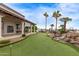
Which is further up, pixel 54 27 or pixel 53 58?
pixel 54 27

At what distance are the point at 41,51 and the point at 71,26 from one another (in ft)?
4.29

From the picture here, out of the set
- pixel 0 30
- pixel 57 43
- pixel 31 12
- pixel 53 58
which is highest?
pixel 31 12

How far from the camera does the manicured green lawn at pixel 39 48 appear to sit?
261 inches

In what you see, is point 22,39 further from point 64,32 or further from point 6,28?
point 64,32

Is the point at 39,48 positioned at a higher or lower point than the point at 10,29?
lower

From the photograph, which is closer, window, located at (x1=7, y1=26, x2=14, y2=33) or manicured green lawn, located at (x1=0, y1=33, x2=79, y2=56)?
manicured green lawn, located at (x1=0, y1=33, x2=79, y2=56)

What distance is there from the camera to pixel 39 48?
677cm

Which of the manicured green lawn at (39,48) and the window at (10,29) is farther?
the window at (10,29)

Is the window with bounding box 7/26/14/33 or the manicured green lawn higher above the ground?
the window with bounding box 7/26/14/33

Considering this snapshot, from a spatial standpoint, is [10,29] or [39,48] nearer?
[39,48]

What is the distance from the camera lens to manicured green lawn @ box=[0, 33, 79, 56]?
6.62 metres

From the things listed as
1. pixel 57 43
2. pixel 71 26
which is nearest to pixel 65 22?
pixel 71 26

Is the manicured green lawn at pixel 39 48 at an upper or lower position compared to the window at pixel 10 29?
lower

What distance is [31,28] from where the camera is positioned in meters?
7.03
